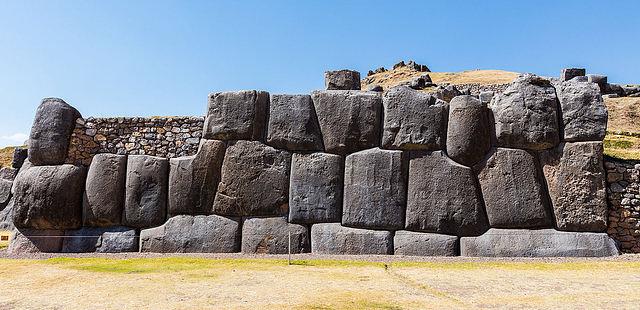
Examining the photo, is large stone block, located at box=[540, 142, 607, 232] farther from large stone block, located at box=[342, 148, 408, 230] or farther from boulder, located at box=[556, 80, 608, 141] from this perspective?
large stone block, located at box=[342, 148, 408, 230]

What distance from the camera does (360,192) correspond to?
14.1 meters

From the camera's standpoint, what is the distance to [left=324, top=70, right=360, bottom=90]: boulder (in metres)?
19.5

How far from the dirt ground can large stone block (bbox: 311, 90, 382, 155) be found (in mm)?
3539

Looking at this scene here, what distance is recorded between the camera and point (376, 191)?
1401 centimetres

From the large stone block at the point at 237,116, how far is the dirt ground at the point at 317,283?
3970 mm

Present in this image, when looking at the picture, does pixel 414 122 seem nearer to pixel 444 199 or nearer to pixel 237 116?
pixel 444 199

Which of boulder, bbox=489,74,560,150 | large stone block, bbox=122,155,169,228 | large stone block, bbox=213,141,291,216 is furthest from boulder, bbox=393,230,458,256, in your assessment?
large stone block, bbox=122,155,169,228

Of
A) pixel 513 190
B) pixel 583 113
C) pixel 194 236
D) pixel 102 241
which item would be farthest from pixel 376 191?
pixel 102 241

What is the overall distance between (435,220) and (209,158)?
23.6 feet

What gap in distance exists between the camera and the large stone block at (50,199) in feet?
48.2

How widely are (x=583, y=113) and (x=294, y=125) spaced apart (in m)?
8.59

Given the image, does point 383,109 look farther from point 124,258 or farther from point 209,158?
point 124,258

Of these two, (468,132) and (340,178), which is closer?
(468,132)

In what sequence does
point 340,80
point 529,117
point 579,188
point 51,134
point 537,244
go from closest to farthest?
point 537,244
point 579,188
point 529,117
point 51,134
point 340,80
